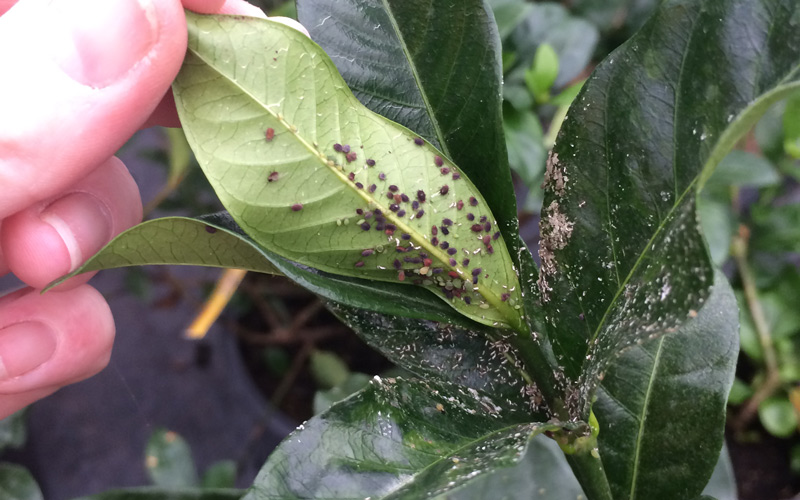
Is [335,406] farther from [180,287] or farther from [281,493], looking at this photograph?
[180,287]

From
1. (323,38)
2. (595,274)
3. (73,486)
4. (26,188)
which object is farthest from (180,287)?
(595,274)

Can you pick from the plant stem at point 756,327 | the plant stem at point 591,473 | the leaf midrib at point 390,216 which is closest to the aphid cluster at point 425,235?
the leaf midrib at point 390,216

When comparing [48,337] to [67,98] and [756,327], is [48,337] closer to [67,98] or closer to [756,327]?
[67,98]

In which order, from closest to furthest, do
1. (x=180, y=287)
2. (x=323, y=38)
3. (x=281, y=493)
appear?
1. (x=281, y=493)
2. (x=323, y=38)
3. (x=180, y=287)

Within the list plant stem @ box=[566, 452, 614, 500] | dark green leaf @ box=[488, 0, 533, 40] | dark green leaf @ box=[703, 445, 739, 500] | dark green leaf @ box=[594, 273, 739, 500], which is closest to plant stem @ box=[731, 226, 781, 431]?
dark green leaf @ box=[703, 445, 739, 500]

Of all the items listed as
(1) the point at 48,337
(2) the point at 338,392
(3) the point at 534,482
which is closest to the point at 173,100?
(1) the point at 48,337

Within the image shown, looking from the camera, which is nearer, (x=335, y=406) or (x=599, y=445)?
(x=335, y=406)

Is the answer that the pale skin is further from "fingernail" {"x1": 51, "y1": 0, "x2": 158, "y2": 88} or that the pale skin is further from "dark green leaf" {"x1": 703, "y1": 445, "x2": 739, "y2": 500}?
"dark green leaf" {"x1": 703, "y1": 445, "x2": 739, "y2": 500}
